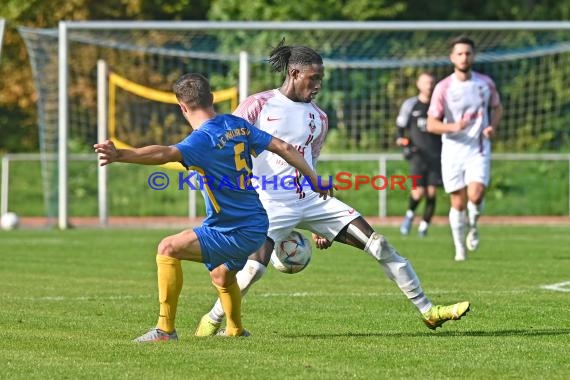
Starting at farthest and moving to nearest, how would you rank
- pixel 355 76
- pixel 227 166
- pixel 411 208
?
pixel 355 76 < pixel 411 208 < pixel 227 166

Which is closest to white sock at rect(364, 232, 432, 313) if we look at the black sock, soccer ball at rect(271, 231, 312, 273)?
soccer ball at rect(271, 231, 312, 273)

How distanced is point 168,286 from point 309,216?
1201 millimetres

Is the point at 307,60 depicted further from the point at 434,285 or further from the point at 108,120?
the point at 108,120

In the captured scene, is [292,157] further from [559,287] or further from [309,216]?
[559,287]

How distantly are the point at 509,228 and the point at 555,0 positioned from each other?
14.9m

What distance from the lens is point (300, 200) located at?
30.1 ft

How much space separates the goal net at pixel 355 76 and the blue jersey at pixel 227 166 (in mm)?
16713

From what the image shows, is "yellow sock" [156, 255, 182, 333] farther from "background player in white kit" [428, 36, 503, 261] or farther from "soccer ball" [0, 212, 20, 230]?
"soccer ball" [0, 212, 20, 230]

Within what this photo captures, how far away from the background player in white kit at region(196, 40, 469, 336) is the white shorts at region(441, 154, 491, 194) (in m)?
6.04

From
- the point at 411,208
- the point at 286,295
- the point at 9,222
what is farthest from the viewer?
the point at 9,222

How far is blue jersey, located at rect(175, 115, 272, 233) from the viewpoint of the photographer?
823cm

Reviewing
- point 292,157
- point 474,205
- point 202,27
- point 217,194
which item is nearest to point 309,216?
point 292,157

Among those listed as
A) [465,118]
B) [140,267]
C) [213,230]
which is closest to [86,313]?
[213,230]

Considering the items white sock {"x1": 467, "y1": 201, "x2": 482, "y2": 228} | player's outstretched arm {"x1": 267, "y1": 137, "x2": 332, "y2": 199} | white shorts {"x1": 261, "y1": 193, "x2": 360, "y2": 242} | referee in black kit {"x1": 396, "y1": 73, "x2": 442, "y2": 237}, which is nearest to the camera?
player's outstretched arm {"x1": 267, "y1": 137, "x2": 332, "y2": 199}
